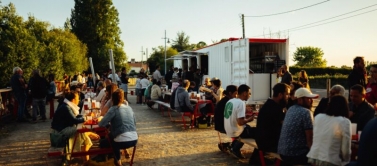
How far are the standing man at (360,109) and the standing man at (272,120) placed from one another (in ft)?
3.31

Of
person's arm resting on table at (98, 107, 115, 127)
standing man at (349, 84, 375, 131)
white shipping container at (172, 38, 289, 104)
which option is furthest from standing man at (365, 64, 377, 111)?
white shipping container at (172, 38, 289, 104)

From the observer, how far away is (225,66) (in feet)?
44.2

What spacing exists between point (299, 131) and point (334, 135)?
607mm

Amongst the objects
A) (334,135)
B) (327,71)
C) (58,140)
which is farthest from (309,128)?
(327,71)

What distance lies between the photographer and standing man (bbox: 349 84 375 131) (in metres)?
4.85

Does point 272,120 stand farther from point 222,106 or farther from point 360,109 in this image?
point 222,106

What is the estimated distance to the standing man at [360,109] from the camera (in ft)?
15.9

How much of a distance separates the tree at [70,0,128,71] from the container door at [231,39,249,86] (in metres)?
35.7

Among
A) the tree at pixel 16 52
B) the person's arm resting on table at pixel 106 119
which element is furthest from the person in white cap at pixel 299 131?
the tree at pixel 16 52

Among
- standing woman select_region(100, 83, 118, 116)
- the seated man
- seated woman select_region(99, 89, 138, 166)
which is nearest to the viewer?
seated woman select_region(99, 89, 138, 166)

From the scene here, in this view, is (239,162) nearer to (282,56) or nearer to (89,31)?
(282,56)

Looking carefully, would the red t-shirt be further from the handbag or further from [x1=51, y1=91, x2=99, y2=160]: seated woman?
the handbag

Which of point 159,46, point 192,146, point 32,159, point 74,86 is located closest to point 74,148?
point 32,159

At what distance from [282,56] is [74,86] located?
7.78 meters
